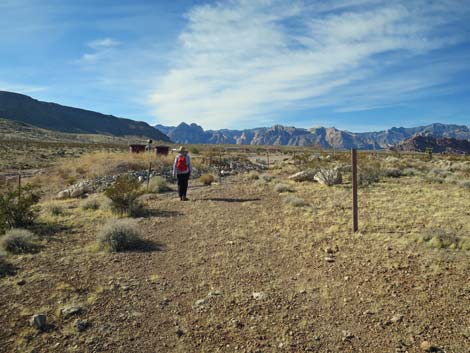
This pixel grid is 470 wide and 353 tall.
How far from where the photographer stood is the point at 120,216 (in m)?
10.5

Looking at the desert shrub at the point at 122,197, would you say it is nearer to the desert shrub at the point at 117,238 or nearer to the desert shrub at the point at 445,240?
the desert shrub at the point at 117,238

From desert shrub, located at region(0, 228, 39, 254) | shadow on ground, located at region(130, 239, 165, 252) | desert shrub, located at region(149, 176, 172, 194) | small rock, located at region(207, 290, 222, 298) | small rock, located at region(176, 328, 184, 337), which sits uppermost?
desert shrub, located at region(149, 176, 172, 194)

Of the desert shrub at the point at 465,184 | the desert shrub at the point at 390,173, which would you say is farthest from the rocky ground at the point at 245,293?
the desert shrub at the point at 390,173

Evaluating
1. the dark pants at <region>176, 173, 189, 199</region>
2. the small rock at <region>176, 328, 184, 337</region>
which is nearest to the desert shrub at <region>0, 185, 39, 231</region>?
the dark pants at <region>176, 173, 189, 199</region>

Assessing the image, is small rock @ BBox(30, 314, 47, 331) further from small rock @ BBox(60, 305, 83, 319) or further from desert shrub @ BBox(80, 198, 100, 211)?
desert shrub @ BBox(80, 198, 100, 211)

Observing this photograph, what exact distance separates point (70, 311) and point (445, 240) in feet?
23.0

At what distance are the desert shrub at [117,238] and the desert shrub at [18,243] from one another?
1485 mm

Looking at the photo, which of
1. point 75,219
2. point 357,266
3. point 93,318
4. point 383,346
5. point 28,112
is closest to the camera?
point 383,346

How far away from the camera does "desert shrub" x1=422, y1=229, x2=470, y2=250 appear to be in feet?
21.7

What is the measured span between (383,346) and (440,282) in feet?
6.75

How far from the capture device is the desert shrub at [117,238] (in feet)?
24.4

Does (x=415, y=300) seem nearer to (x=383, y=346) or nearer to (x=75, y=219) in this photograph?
(x=383, y=346)

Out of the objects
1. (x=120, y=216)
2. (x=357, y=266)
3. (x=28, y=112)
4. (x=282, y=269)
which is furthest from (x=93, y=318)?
(x=28, y=112)

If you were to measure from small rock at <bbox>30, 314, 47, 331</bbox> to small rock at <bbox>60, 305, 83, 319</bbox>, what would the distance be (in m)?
0.26
